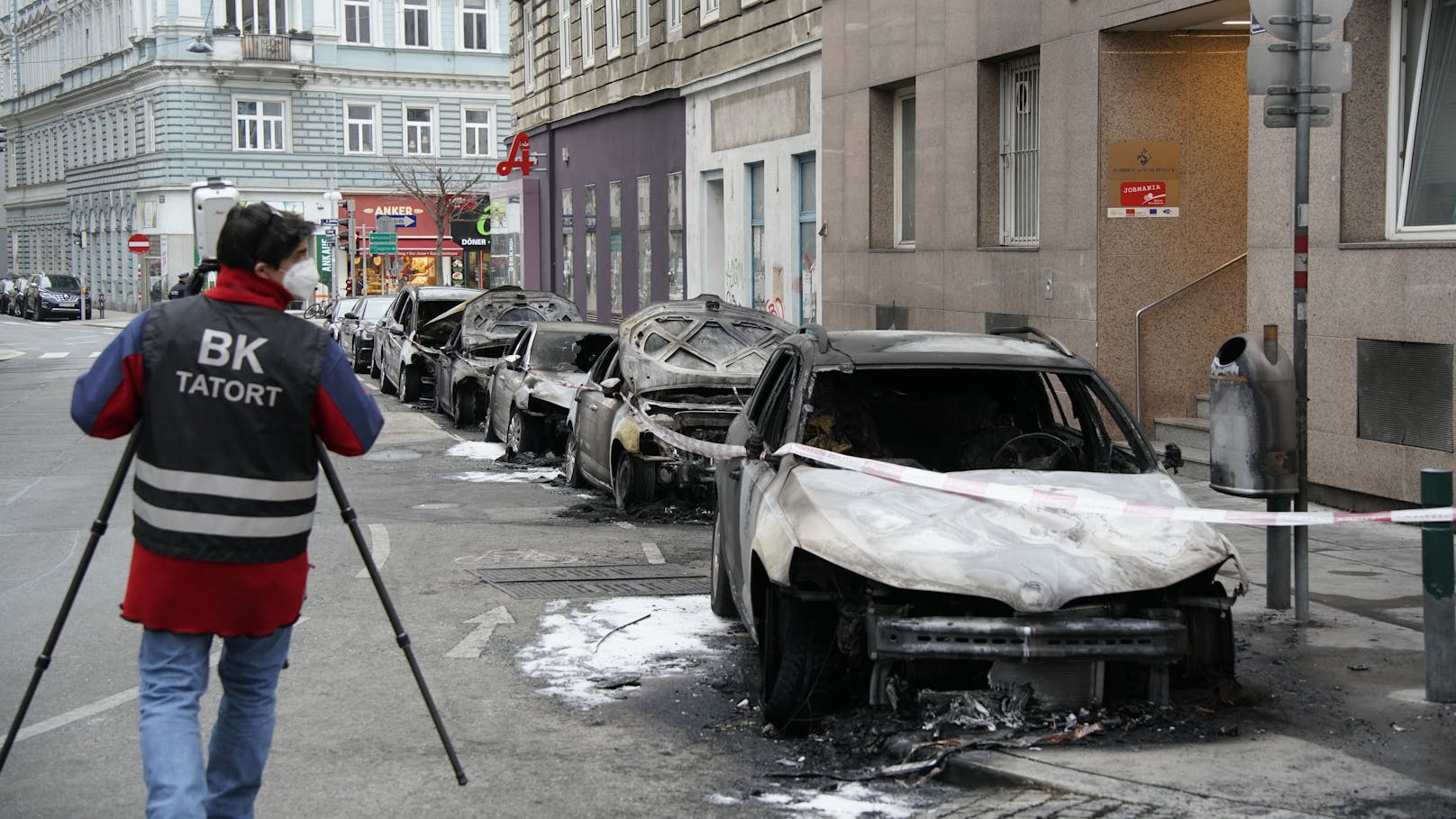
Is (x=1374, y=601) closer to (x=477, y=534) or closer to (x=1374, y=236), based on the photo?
(x=1374, y=236)

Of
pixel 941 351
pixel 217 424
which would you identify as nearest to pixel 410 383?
pixel 941 351

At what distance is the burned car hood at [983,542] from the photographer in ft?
19.2

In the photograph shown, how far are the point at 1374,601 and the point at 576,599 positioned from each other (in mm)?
4178

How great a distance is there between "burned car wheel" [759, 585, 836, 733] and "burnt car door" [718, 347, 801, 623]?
0.60 m

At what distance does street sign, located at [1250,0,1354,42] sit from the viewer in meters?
8.05

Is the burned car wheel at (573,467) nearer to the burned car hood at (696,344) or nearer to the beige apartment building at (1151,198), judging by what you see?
the burned car hood at (696,344)

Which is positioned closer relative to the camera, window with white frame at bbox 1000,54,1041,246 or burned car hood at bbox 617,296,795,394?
burned car hood at bbox 617,296,795,394

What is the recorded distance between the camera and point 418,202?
6169 centimetres

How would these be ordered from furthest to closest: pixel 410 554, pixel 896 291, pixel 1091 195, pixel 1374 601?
1. pixel 896 291
2. pixel 1091 195
3. pixel 410 554
4. pixel 1374 601

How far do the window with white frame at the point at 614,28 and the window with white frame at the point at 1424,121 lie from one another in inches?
898

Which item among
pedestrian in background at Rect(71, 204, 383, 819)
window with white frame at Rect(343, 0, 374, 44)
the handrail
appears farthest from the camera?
window with white frame at Rect(343, 0, 374, 44)

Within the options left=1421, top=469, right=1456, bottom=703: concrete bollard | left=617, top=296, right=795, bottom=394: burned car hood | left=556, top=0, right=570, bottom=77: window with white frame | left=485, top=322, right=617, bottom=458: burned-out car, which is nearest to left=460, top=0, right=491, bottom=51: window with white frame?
left=556, top=0, right=570, bottom=77: window with white frame

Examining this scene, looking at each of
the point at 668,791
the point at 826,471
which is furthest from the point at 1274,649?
the point at 668,791

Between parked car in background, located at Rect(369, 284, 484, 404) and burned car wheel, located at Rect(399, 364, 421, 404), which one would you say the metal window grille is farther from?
burned car wheel, located at Rect(399, 364, 421, 404)
